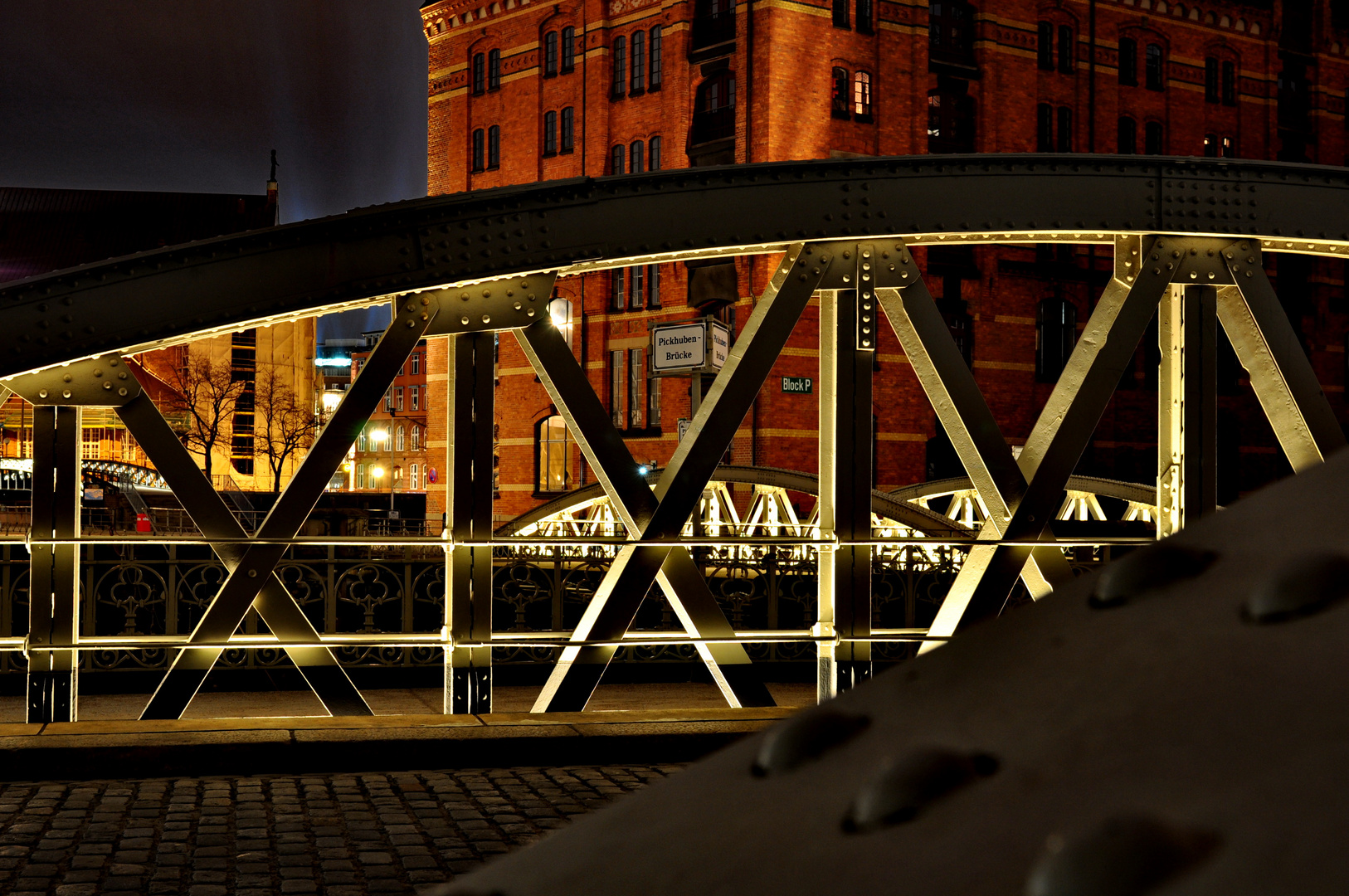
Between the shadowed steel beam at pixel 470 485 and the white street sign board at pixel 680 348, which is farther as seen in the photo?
the white street sign board at pixel 680 348

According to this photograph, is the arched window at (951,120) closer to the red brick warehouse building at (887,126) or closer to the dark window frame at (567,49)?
the red brick warehouse building at (887,126)

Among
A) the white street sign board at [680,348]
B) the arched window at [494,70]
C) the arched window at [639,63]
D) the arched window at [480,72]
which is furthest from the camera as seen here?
the arched window at [480,72]

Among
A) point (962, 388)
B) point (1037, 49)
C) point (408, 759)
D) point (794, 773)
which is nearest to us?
point (794, 773)

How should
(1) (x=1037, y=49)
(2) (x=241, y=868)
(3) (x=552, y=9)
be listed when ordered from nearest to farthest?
(2) (x=241, y=868) < (1) (x=1037, y=49) < (3) (x=552, y=9)

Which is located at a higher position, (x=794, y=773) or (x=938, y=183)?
(x=938, y=183)

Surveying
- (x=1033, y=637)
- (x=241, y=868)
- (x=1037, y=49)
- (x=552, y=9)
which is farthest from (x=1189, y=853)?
(x=552, y=9)

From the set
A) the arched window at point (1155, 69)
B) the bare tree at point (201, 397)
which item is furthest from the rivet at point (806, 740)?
the bare tree at point (201, 397)

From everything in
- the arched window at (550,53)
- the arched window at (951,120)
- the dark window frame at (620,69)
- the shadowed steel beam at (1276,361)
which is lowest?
the shadowed steel beam at (1276,361)

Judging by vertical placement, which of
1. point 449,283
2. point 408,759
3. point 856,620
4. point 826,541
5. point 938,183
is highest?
point 938,183

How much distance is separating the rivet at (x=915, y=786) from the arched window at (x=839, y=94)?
33.0 m

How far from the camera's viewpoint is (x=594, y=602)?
6594 millimetres

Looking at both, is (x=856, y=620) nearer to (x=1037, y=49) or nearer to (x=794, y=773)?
(x=794, y=773)

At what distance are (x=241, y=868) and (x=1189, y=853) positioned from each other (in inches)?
170

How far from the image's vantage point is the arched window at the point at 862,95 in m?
32.8
